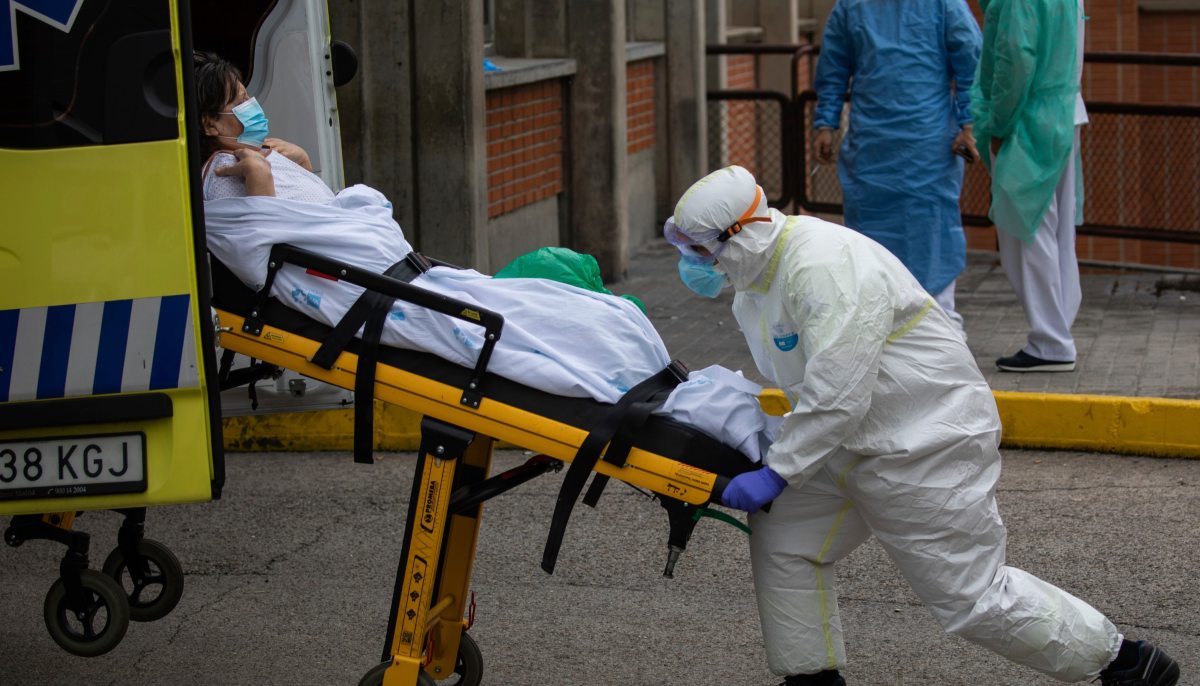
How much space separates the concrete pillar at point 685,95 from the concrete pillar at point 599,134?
5.39ft

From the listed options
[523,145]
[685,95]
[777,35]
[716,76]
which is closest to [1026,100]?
[523,145]

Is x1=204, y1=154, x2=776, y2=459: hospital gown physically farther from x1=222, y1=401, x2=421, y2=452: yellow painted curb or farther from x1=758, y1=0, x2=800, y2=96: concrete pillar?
x1=758, y1=0, x2=800, y2=96: concrete pillar

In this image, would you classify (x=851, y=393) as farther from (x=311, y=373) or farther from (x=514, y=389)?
(x=311, y=373)

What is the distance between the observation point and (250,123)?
13.5 feet

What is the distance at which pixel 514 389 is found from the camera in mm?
3654

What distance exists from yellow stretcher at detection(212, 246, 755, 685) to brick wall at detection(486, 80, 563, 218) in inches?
219

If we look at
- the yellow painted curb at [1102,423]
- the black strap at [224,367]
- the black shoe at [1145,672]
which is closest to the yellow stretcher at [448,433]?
the black strap at [224,367]

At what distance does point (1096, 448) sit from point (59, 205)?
4.37 metres

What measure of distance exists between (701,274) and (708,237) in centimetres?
15

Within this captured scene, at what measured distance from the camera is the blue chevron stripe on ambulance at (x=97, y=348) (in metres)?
3.75

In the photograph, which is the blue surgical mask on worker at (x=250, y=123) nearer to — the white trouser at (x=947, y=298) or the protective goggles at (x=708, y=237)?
the protective goggles at (x=708, y=237)

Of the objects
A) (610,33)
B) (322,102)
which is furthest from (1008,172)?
(610,33)

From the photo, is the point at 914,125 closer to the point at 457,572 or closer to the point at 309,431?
the point at 309,431

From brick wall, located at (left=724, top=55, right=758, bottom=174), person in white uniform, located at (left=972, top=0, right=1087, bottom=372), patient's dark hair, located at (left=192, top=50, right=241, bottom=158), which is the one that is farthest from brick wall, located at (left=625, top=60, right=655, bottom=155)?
patient's dark hair, located at (left=192, top=50, right=241, bottom=158)
